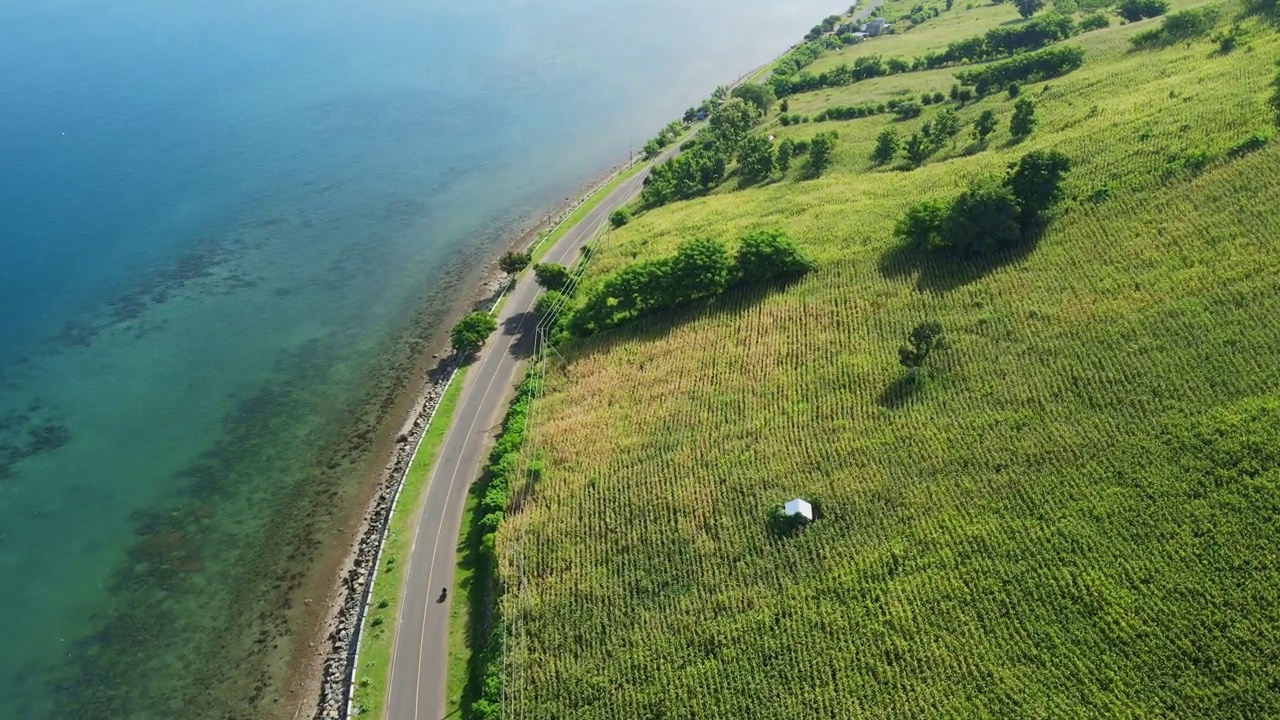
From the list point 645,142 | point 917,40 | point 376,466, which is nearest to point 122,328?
point 376,466

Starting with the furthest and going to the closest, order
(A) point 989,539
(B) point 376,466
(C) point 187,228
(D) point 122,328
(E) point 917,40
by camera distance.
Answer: (E) point 917,40 < (C) point 187,228 < (D) point 122,328 < (B) point 376,466 < (A) point 989,539

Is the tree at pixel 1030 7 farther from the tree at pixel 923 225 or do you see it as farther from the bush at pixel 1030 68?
the tree at pixel 923 225

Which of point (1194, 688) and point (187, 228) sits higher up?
point (187, 228)

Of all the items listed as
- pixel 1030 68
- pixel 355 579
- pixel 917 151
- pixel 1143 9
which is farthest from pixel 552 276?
pixel 1143 9

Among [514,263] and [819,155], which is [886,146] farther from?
[514,263]

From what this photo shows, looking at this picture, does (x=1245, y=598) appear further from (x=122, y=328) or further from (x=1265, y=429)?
(x=122, y=328)

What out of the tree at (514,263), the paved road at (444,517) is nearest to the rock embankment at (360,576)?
the paved road at (444,517)

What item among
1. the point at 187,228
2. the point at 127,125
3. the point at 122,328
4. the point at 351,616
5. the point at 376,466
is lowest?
the point at 351,616
